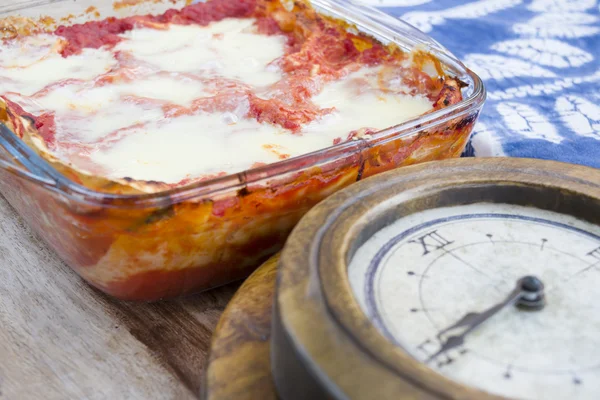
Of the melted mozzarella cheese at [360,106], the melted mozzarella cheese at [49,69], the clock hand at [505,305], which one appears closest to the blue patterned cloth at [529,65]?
the melted mozzarella cheese at [360,106]

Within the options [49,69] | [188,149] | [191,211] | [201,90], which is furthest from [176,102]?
[191,211]

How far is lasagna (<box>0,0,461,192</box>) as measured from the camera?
3.01ft

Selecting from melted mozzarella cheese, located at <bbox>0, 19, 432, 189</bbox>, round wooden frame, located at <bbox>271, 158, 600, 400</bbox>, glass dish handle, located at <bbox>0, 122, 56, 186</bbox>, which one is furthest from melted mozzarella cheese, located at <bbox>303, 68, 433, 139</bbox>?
glass dish handle, located at <bbox>0, 122, 56, 186</bbox>

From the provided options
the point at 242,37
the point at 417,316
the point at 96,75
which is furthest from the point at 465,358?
the point at 242,37

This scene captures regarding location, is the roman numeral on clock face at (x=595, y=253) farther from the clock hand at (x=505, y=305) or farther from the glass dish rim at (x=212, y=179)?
the glass dish rim at (x=212, y=179)

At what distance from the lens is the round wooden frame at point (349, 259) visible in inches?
19.4

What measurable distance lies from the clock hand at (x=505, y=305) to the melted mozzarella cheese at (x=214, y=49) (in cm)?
70

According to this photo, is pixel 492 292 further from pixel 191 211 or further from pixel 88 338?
pixel 88 338

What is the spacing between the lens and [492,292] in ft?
2.10

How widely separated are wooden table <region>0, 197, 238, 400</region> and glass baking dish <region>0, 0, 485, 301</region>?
35 millimetres

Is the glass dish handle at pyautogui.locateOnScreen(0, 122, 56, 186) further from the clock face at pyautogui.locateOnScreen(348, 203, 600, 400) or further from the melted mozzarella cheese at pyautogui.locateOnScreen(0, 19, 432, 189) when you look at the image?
the clock face at pyautogui.locateOnScreen(348, 203, 600, 400)

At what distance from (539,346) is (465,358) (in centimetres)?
7

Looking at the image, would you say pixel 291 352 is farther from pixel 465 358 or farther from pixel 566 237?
pixel 566 237

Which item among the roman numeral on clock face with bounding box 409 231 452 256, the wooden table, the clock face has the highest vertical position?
the roman numeral on clock face with bounding box 409 231 452 256
